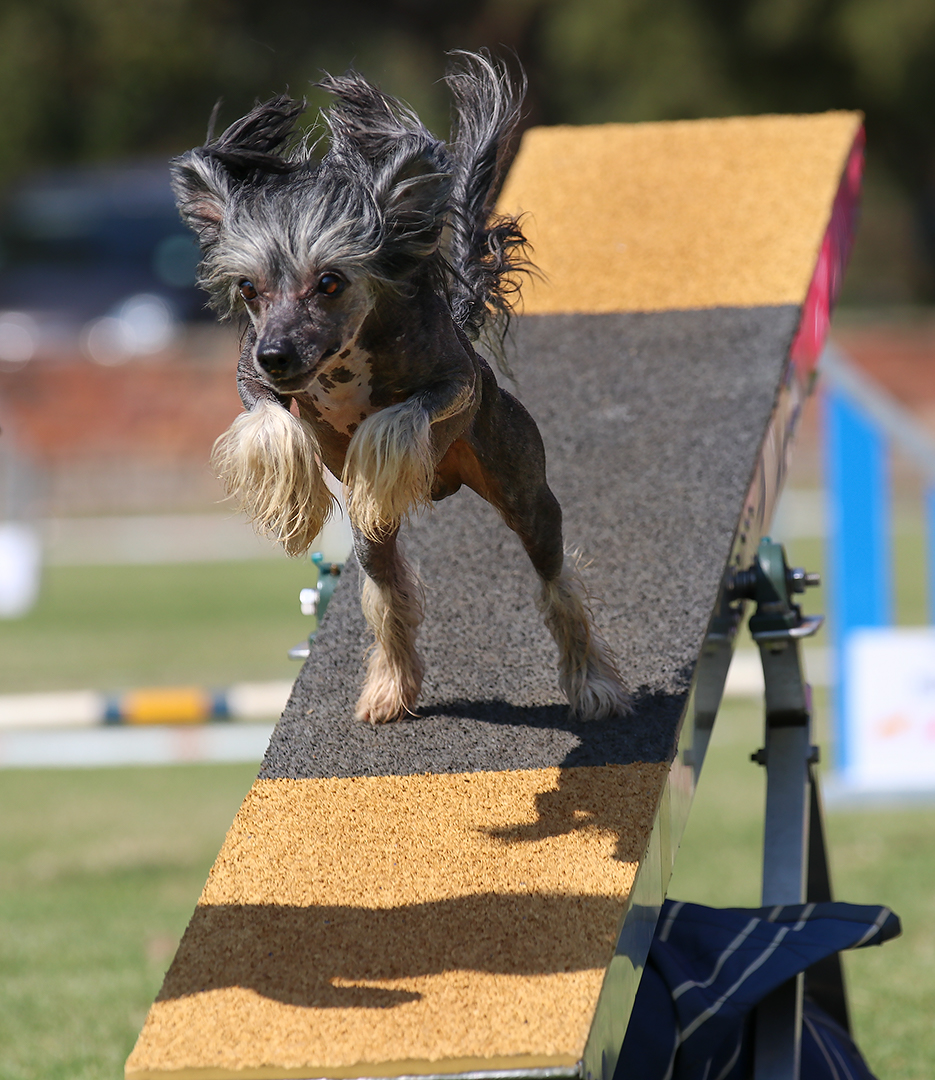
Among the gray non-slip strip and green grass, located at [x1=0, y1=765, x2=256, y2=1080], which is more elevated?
the gray non-slip strip

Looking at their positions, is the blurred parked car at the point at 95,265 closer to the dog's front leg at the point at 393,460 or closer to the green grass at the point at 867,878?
the green grass at the point at 867,878

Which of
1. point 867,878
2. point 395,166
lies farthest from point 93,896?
point 395,166

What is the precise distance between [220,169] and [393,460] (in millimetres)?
560

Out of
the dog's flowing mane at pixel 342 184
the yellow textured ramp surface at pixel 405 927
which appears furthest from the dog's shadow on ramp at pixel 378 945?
the dog's flowing mane at pixel 342 184

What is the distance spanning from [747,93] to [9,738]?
72.9ft

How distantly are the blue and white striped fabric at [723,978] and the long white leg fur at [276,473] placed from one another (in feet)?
4.34

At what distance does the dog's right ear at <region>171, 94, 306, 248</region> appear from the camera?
2.32 metres

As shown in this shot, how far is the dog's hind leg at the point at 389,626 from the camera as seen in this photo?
9.55 feet

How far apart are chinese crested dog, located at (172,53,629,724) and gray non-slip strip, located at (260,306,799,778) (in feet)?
1.95

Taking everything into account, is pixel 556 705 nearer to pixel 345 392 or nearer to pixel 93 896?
pixel 345 392

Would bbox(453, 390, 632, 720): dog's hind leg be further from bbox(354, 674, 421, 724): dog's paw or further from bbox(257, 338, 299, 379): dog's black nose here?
bbox(257, 338, 299, 379): dog's black nose

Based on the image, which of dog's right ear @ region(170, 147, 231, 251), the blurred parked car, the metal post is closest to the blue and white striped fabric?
the metal post

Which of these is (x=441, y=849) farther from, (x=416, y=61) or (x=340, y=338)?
(x=416, y=61)

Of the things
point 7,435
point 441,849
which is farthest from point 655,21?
point 441,849
